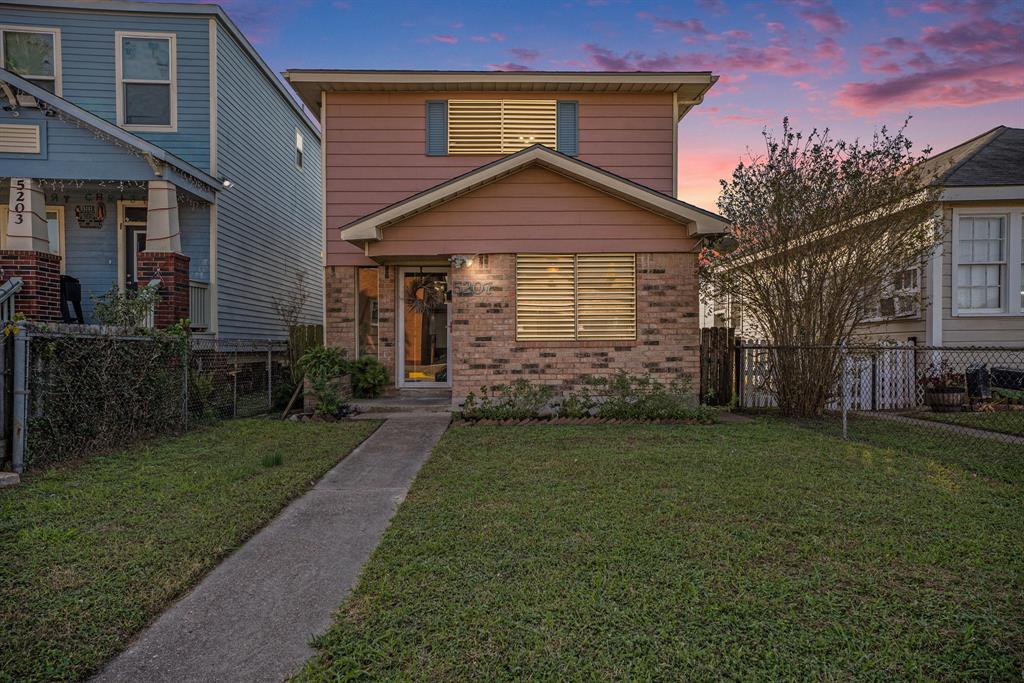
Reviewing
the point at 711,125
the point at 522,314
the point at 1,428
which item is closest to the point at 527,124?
the point at 522,314

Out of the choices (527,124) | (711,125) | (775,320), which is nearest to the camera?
(775,320)

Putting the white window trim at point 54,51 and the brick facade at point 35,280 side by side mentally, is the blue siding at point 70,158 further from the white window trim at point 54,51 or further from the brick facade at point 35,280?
the brick facade at point 35,280

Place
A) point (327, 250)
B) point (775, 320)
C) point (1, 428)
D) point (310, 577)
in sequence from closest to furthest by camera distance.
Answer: point (310, 577) < point (1, 428) < point (775, 320) < point (327, 250)

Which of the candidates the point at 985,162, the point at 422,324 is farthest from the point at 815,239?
the point at 422,324

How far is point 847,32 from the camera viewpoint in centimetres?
1184

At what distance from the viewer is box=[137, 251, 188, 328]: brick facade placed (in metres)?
10.0

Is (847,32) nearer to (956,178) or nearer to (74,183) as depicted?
(956,178)

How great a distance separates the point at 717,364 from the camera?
11047 mm

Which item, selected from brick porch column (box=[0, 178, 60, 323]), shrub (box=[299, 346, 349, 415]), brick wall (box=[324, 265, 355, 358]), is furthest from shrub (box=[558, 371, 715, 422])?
brick porch column (box=[0, 178, 60, 323])

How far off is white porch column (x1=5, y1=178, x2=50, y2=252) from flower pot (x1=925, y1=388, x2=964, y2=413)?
50.5 ft

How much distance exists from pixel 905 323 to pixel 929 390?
2.51 meters

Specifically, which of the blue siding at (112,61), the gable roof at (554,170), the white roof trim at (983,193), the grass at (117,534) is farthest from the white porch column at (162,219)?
the white roof trim at (983,193)

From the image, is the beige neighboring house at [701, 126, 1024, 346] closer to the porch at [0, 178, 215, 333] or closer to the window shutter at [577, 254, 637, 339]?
the window shutter at [577, 254, 637, 339]

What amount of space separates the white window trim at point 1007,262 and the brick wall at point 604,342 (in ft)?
18.9
